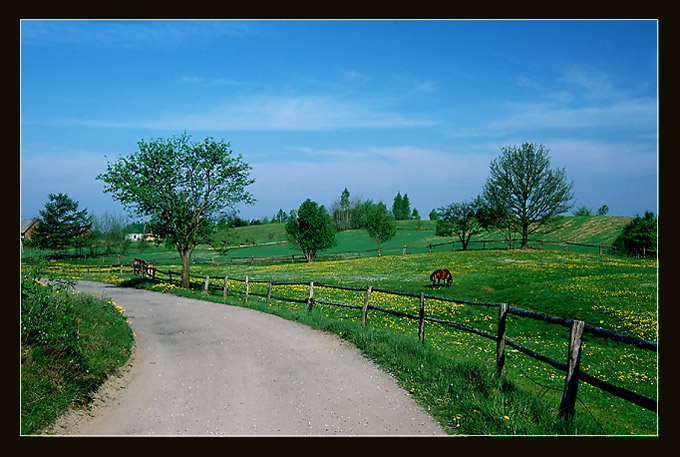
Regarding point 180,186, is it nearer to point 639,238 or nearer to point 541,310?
point 541,310

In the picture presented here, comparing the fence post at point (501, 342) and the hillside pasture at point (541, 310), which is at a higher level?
the fence post at point (501, 342)

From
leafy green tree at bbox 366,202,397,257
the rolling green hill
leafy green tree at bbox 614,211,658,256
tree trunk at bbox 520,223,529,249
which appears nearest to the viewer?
leafy green tree at bbox 614,211,658,256

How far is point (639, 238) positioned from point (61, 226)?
84.0 m

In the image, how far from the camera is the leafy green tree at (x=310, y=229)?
253 feet

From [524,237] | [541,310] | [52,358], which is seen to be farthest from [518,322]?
[524,237]

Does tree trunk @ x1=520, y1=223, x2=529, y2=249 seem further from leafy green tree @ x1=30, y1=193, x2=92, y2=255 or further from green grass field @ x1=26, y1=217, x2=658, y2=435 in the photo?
leafy green tree @ x1=30, y1=193, x2=92, y2=255

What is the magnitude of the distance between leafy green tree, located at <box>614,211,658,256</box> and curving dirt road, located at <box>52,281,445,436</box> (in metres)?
59.6

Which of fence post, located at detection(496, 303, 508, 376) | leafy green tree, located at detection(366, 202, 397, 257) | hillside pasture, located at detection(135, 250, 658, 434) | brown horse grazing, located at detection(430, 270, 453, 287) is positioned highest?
leafy green tree, located at detection(366, 202, 397, 257)

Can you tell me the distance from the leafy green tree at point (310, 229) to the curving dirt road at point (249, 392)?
6148 cm

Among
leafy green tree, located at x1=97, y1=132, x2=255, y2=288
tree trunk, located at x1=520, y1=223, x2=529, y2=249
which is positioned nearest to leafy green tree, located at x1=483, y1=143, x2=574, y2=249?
tree trunk, located at x1=520, y1=223, x2=529, y2=249

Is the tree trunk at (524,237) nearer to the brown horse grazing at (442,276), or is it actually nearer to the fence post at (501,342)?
the brown horse grazing at (442,276)

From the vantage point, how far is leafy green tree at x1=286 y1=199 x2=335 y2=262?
77125mm

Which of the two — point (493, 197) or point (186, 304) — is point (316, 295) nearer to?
point (186, 304)

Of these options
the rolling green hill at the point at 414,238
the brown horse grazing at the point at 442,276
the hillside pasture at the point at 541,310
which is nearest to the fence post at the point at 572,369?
the hillside pasture at the point at 541,310
